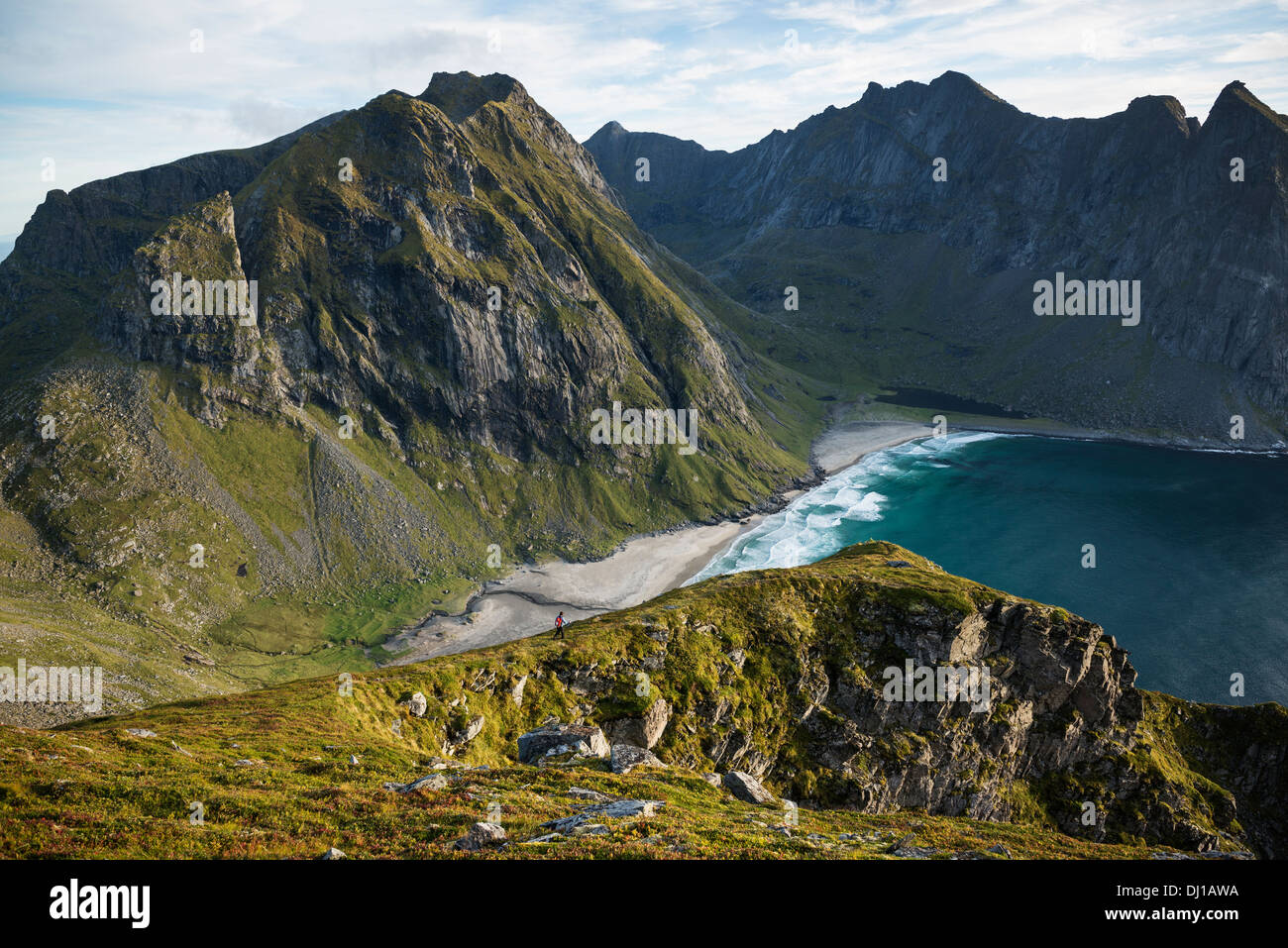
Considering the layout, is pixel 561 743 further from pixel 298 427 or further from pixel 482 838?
pixel 298 427

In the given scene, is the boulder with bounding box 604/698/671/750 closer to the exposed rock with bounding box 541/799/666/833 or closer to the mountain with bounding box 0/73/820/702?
the exposed rock with bounding box 541/799/666/833

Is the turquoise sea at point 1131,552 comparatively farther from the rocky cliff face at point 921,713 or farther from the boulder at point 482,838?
the boulder at point 482,838

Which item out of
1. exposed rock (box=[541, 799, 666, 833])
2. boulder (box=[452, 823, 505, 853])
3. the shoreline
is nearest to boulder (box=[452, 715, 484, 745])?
exposed rock (box=[541, 799, 666, 833])

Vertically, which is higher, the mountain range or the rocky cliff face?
the mountain range

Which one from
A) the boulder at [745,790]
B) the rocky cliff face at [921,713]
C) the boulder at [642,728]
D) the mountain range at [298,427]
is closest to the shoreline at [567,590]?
the mountain range at [298,427]

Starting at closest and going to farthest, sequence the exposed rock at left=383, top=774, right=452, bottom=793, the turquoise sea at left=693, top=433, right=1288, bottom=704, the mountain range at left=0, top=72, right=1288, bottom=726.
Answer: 1. the exposed rock at left=383, top=774, right=452, bottom=793
2. the mountain range at left=0, top=72, right=1288, bottom=726
3. the turquoise sea at left=693, top=433, right=1288, bottom=704
